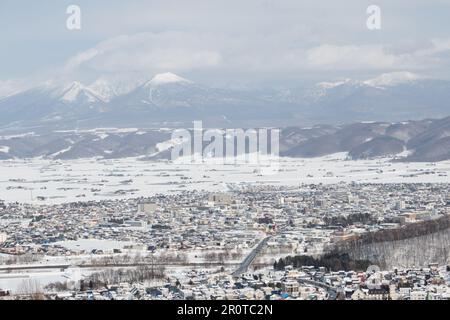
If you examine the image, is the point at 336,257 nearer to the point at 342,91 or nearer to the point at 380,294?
the point at 380,294

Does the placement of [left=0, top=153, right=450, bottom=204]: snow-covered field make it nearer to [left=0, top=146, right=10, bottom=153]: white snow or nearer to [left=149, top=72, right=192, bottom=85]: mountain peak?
[left=0, top=146, right=10, bottom=153]: white snow

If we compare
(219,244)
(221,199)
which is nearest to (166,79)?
(221,199)

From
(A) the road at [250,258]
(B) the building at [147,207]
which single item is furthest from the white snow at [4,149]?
(A) the road at [250,258]

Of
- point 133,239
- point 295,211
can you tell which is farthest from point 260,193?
point 133,239

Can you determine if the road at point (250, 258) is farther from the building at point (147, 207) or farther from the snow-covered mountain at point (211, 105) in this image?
the snow-covered mountain at point (211, 105)

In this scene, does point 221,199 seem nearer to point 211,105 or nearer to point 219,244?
point 219,244
